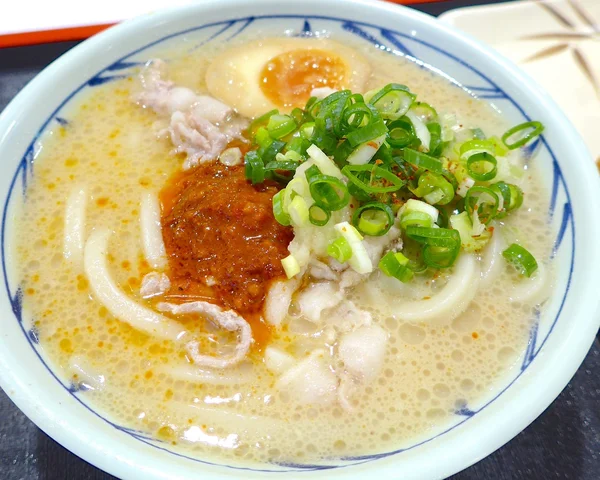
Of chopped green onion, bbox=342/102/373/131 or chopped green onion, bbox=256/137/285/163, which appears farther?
chopped green onion, bbox=256/137/285/163

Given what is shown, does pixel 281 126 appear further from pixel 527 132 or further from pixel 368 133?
pixel 527 132

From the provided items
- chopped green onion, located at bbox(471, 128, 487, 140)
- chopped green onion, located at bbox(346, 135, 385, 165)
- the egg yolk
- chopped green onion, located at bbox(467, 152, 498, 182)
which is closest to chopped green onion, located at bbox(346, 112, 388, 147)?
chopped green onion, located at bbox(346, 135, 385, 165)

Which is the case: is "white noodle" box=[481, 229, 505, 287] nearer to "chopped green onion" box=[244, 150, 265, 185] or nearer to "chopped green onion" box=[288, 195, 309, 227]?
"chopped green onion" box=[288, 195, 309, 227]

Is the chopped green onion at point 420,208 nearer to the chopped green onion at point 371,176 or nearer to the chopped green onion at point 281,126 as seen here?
the chopped green onion at point 371,176

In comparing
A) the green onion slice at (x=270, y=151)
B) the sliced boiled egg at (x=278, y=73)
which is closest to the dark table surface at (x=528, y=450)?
the green onion slice at (x=270, y=151)

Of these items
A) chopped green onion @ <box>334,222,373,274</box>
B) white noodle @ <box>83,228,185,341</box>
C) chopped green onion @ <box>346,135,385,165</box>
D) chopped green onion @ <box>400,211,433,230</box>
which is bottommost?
white noodle @ <box>83,228,185,341</box>

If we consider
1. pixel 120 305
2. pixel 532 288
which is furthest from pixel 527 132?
pixel 120 305
